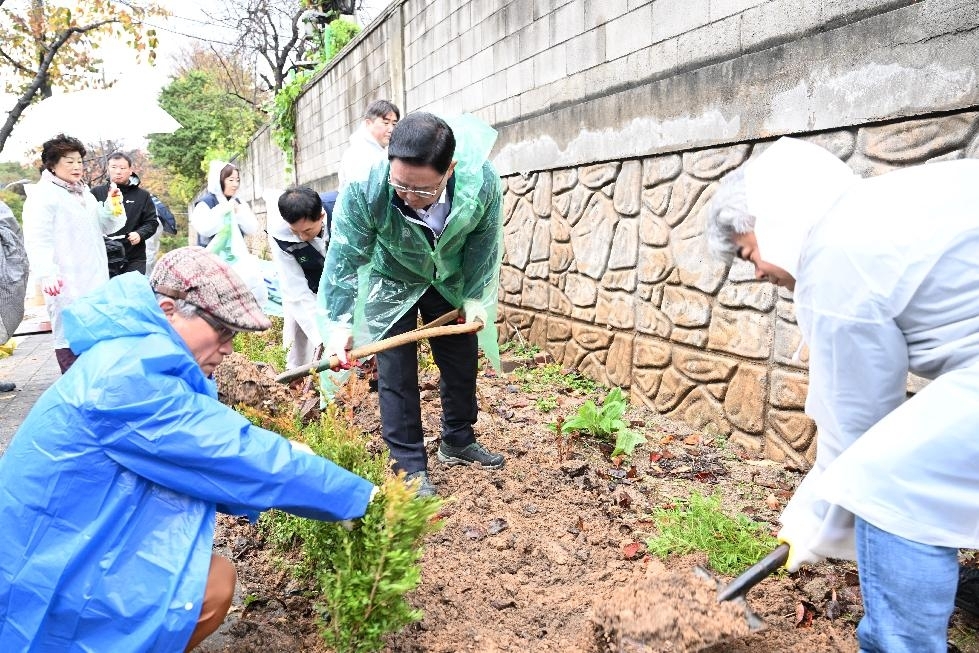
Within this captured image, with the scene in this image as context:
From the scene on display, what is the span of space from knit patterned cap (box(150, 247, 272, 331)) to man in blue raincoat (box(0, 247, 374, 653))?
1 centimetres

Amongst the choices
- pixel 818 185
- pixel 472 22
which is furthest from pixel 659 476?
pixel 472 22

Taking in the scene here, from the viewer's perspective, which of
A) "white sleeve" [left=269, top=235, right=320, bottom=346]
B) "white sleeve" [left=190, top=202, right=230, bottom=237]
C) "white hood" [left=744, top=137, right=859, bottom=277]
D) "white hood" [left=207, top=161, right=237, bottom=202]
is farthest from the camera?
"white hood" [left=207, top=161, right=237, bottom=202]

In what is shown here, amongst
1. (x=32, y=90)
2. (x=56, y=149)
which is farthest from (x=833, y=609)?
(x=32, y=90)

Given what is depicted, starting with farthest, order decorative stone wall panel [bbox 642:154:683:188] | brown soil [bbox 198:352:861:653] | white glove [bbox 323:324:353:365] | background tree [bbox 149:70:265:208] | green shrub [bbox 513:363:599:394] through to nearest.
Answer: background tree [bbox 149:70:265:208]
green shrub [bbox 513:363:599:394]
decorative stone wall panel [bbox 642:154:683:188]
white glove [bbox 323:324:353:365]
brown soil [bbox 198:352:861:653]

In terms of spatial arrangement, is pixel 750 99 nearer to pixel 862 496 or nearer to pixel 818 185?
pixel 818 185

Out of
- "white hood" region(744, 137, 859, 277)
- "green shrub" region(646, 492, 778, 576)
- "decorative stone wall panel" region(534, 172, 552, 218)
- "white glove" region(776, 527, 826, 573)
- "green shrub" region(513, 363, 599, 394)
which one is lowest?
"green shrub" region(646, 492, 778, 576)

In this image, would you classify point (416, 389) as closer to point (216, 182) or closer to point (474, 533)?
point (474, 533)

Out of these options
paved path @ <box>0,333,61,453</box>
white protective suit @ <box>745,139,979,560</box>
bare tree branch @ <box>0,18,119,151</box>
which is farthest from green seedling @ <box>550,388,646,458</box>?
bare tree branch @ <box>0,18,119,151</box>

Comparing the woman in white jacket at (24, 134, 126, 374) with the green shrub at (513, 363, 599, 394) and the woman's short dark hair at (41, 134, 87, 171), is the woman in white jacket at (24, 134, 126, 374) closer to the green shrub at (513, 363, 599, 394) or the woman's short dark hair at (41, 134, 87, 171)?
the woman's short dark hair at (41, 134, 87, 171)

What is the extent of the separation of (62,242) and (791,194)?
5.01 meters

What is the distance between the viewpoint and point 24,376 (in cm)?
692

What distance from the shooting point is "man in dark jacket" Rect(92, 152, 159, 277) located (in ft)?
20.4

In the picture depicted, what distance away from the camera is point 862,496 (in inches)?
64.5

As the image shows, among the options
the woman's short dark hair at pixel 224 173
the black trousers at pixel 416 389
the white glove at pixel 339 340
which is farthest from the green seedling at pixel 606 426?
the woman's short dark hair at pixel 224 173
